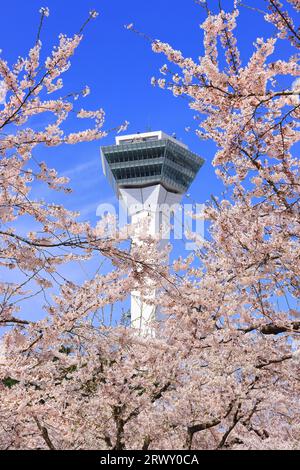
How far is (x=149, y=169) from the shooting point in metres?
67.6

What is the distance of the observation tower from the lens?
6550 cm

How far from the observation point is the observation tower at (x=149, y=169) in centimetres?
6550

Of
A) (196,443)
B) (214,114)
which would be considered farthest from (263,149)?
(196,443)

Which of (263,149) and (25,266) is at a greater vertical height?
(263,149)

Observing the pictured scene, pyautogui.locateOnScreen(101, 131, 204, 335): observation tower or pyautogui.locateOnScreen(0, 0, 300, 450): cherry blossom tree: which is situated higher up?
pyautogui.locateOnScreen(101, 131, 204, 335): observation tower

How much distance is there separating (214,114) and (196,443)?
903 cm

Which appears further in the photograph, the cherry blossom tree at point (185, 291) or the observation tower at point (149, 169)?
the observation tower at point (149, 169)

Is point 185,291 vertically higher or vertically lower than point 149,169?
Answer: lower

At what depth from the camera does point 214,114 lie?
509 centimetres

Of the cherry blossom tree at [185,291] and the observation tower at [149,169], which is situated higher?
the observation tower at [149,169]

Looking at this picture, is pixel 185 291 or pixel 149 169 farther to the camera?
pixel 149 169

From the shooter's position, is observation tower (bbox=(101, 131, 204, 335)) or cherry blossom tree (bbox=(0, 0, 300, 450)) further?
observation tower (bbox=(101, 131, 204, 335))
